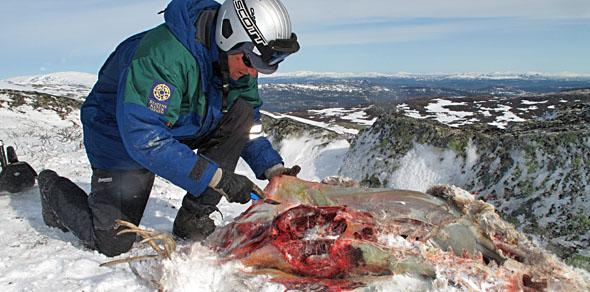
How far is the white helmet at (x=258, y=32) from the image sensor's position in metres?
3.44

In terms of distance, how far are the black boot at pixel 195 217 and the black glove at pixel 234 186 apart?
909 millimetres

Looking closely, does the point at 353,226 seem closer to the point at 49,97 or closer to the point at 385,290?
the point at 385,290

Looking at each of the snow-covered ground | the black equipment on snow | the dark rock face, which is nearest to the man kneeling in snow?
the snow-covered ground

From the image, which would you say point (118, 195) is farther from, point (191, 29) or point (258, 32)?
point (258, 32)

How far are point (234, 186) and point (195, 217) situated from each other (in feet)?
3.77

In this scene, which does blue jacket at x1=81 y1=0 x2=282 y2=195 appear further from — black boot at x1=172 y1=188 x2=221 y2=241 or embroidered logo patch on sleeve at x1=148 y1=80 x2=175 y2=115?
black boot at x1=172 y1=188 x2=221 y2=241

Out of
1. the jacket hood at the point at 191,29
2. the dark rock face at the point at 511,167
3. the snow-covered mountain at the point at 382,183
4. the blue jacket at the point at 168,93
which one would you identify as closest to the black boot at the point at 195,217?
the snow-covered mountain at the point at 382,183

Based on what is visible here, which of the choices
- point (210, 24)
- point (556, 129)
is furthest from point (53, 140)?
point (556, 129)

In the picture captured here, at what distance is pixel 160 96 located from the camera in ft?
11.0

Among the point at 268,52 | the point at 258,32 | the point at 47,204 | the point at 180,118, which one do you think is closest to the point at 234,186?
the point at 180,118

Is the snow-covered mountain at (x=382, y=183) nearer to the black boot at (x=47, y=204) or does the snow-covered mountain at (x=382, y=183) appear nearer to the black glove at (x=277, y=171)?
the black boot at (x=47, y=204)

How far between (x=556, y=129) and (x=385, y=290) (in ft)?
14.5

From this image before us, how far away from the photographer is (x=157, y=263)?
3062 millimetres

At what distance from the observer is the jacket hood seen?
139 inches
